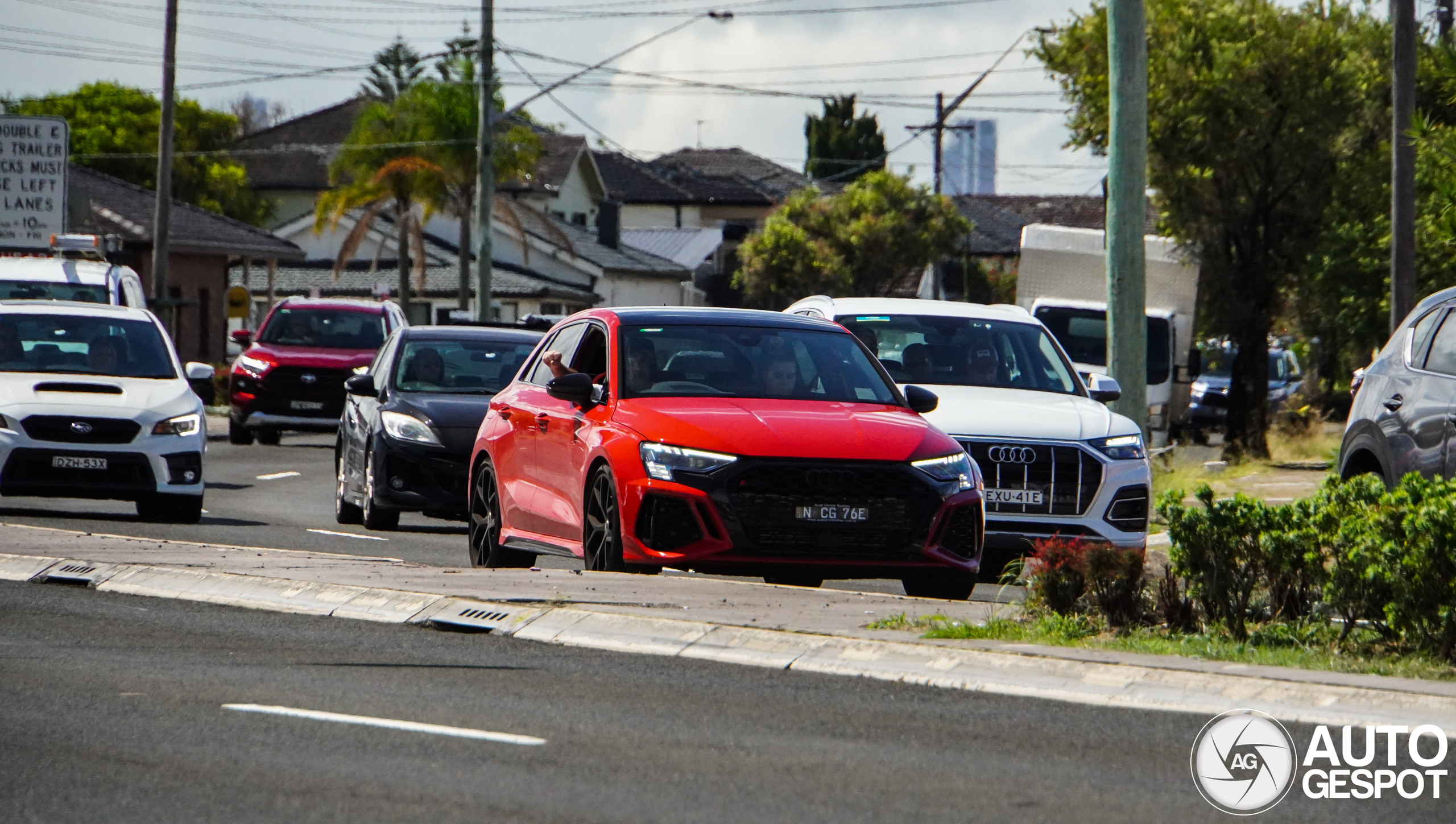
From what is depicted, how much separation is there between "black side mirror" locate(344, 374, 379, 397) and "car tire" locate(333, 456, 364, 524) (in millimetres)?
1041

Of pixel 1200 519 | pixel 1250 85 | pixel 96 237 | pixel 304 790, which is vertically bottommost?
pixel 304 790

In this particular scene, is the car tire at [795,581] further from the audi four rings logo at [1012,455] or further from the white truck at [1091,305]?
the white truck at [1091,305]

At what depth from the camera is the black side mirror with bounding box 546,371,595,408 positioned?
37.4 ft

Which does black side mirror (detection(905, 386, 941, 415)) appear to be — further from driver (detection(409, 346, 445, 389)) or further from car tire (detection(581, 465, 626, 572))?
driver (detection(409, 346, 445, 389))

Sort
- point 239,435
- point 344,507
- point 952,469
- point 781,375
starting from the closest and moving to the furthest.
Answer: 1. point 952,469
2. point 781,375
3. point 344,507
4. point 239,435

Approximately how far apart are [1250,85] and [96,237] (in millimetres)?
17217

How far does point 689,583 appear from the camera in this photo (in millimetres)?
10641

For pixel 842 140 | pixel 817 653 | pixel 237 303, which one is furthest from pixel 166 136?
pixel 842 140

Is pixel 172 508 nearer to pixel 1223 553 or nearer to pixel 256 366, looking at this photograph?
pixel 1223 553

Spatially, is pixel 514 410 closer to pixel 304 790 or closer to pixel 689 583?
pixel 689 583

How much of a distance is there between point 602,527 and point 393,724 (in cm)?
388

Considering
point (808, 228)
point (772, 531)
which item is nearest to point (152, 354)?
point (772, 531)

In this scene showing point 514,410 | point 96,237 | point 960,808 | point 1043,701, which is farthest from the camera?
point 96,237

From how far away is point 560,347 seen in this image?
12820 mm
